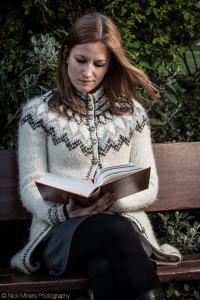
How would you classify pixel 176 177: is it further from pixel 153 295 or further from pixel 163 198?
pixel 153 295

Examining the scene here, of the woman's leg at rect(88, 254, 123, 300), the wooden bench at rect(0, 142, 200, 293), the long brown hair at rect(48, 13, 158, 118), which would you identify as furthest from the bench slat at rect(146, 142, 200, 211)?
the woman's leg at rect(88, 254, 123, 300)

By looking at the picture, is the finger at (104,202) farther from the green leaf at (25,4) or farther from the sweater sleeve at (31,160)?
the green leaf at (25,4)

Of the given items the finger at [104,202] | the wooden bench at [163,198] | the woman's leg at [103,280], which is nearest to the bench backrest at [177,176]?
the wooden bench at [163,198]

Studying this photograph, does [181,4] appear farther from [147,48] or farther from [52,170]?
[52,170]

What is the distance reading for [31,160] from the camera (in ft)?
11.5

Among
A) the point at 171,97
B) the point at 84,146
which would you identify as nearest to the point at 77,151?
the point at 84,146

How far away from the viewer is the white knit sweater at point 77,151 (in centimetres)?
350

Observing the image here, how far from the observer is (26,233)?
4.43 m

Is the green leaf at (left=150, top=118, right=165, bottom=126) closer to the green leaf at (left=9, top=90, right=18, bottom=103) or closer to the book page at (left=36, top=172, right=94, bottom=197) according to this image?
the green leaf at (left=9, top=90, right=18, bottom=103)

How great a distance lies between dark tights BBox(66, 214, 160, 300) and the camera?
305cm

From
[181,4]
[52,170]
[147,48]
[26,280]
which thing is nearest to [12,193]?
[52,170]

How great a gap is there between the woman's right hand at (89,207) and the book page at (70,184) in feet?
0.40

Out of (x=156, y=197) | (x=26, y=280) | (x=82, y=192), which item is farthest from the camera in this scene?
(x=156, y=197)

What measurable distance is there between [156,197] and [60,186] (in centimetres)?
102
